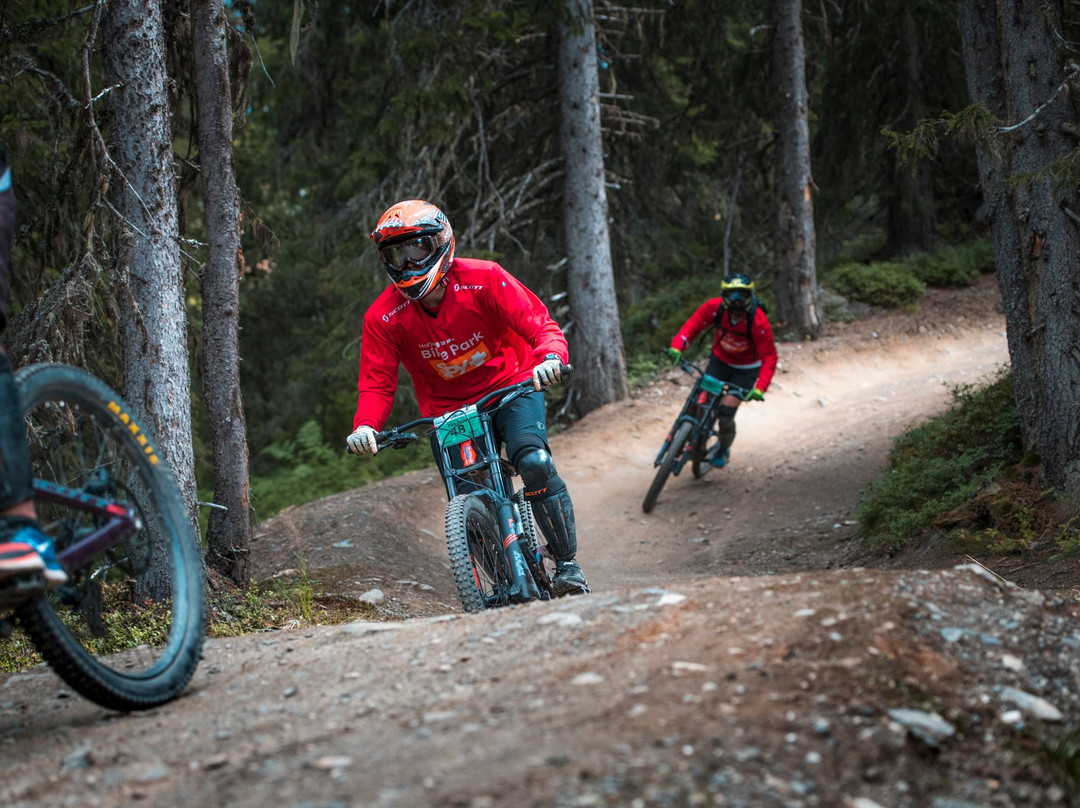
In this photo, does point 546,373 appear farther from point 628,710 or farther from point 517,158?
point 517,158

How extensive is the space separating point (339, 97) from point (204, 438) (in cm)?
890

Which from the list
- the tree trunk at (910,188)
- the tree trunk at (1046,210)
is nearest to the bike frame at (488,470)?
the tree trunk at (1046,210)

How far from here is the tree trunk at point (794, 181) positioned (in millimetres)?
18484

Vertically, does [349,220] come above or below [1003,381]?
above

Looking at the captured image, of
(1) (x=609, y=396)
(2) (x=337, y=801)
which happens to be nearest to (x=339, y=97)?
(1) (x=609, y=396)

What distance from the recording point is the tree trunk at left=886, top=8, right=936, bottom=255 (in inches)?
810

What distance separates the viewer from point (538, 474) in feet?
18.9

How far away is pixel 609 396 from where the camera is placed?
16.2 meters

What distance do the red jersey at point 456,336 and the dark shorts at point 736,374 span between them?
20.7 ft

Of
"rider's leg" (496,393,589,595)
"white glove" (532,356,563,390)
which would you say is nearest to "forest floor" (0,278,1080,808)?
"rider's leg" (496,393,589,595)

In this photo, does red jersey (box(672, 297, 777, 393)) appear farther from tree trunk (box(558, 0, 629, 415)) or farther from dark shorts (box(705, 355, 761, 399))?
tree trunk (box(558, 0, 629, 415))

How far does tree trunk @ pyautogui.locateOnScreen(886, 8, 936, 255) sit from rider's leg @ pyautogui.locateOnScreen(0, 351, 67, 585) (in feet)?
62.6

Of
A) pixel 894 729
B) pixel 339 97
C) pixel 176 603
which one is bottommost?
pixel 894 729

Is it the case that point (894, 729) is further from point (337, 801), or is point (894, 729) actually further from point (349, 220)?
point (349, 220)
